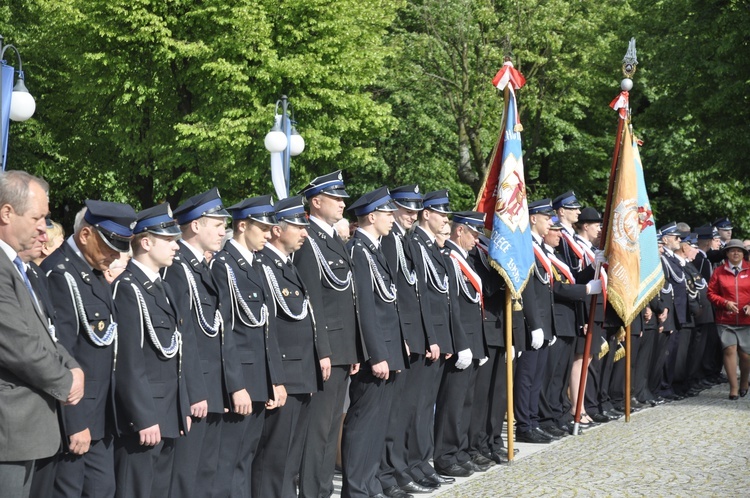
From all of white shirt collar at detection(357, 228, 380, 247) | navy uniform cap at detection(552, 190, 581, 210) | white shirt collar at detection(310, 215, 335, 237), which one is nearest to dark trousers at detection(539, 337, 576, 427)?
navy uniform cap at detection(552, 190, 581, 210)

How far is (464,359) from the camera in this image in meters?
9.19

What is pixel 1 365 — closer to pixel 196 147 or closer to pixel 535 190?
pixel 196 147

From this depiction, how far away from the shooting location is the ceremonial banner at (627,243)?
12.0 m

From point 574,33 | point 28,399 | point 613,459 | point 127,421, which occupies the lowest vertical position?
point 613,459

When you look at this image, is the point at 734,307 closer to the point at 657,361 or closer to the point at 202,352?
the point at 657,361

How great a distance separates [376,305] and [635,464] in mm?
3087

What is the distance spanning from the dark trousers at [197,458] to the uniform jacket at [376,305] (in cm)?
154

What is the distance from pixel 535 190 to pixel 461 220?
26.4 m

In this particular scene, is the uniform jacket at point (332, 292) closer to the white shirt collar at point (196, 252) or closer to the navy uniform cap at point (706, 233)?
the white shirt collar at point (196, 252)

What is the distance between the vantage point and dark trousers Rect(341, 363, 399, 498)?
25.6ft

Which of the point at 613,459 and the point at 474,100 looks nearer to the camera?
the point at 613,459

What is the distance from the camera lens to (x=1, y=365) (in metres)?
4.58

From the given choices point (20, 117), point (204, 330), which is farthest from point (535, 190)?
point (204, 330)

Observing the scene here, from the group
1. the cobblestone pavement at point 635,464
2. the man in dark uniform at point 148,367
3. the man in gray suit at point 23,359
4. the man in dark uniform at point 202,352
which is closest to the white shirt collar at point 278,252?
the man in dark uniform at point 202,352
